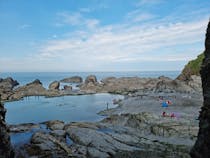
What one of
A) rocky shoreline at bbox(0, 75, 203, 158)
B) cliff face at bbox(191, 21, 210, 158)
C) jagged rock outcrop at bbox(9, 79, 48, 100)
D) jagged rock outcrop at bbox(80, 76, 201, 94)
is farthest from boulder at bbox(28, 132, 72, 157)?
jagged rock outcrop at bbox(80, 76, 201, 94)

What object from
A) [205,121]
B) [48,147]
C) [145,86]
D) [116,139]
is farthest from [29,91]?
[205,121]

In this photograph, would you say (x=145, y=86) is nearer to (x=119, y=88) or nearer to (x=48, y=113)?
(x=119, y=88)

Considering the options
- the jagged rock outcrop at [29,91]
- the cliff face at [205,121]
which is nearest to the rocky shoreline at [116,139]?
the cliff face at [205,121]

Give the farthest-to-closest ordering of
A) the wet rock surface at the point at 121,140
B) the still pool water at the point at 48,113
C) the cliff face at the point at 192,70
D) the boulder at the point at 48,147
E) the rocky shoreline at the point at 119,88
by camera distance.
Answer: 1. the cliff face at the point at 192,70
2. the rocky shoreline at the point at 119,88
3. the still pool water at the point at 48,113
4. the wet rock surface at the point at 121,140
5. the boulder at the point at 48,147

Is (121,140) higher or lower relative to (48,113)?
higher

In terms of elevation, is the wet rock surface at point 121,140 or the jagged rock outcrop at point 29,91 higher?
the jagged rock outcrop at point 29,91

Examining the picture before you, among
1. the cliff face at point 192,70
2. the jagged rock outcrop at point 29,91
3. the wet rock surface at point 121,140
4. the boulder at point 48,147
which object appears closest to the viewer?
the boulder at point 48,147

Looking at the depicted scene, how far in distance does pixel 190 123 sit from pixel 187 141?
7.23 m

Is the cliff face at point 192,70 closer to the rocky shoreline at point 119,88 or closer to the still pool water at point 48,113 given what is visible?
the rocky shoreline at point 119,88

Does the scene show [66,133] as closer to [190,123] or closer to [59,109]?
[190,123]

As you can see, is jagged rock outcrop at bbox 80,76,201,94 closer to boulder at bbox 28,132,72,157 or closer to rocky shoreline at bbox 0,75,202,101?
rocky shoreline at bbox 0,75,202,101

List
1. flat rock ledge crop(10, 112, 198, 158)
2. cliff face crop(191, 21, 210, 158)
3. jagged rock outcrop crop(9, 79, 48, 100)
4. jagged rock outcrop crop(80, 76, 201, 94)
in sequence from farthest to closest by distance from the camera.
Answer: jagged rock outcrop crop(9, 79, 48, 100)
jagged rock outcrop crop(80, 76, 201, 94)
flat rock ledge crop(10, 112, 198, 158)
cliff face crop(191, 21, 210, 158)

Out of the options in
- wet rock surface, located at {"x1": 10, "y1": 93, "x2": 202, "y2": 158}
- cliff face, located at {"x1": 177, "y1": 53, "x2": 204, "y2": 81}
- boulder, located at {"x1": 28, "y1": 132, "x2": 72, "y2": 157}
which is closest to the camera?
boulder, located at {"x1": 28, "y1": 132, "x2": 72, "y2": 157}

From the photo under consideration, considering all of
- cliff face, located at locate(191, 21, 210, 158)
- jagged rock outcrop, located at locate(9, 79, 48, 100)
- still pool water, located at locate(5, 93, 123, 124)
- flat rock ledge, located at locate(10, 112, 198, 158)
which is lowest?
still pool water, located at locate(5, 93, 123, 124)
